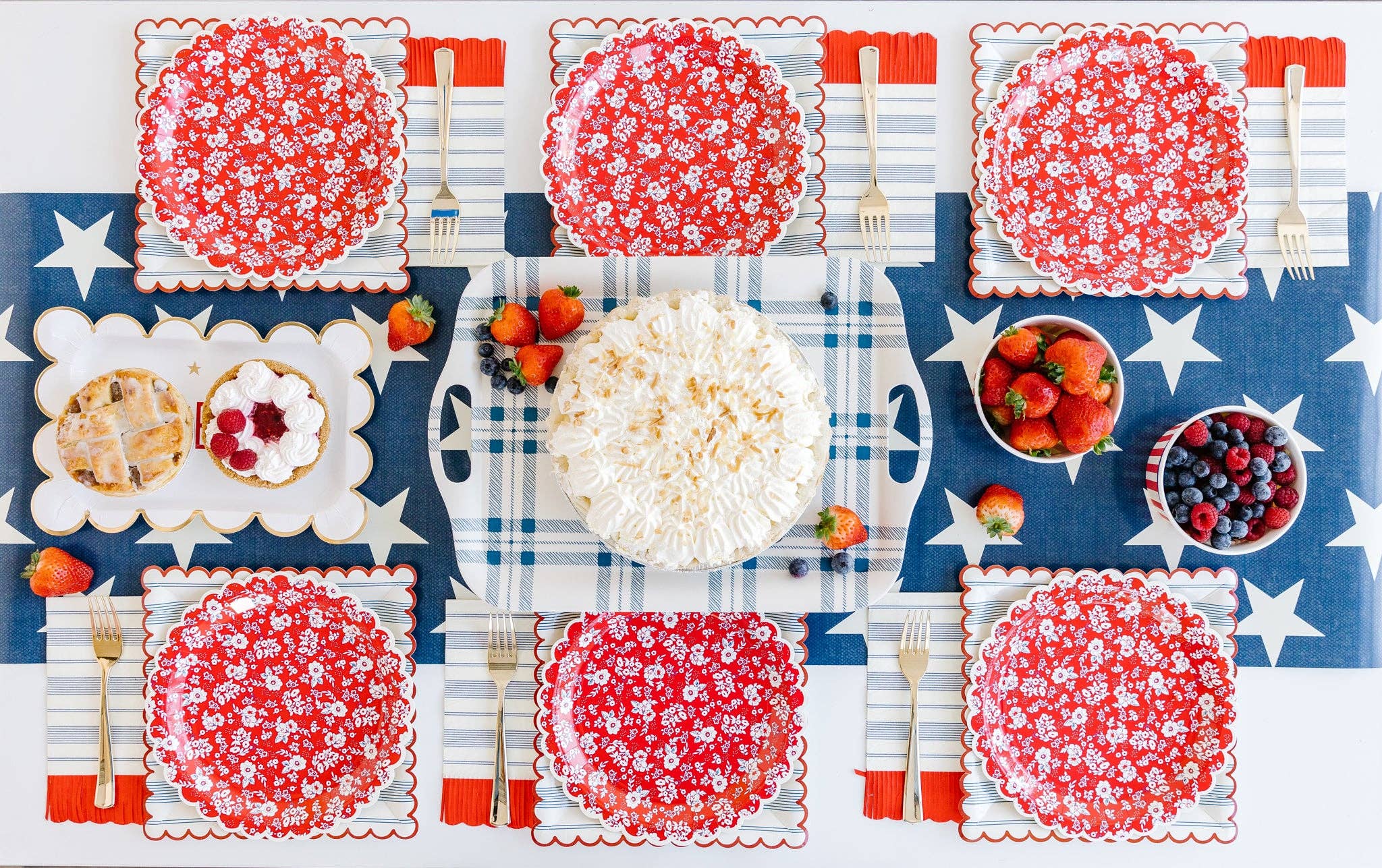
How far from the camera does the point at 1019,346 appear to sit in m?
2.17

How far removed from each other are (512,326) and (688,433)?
2.09 ft

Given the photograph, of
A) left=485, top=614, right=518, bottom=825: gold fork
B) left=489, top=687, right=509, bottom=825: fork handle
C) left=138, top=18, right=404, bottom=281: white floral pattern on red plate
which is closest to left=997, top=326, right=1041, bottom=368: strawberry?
left=485, top=614, right=518, bottom=825: gold fork

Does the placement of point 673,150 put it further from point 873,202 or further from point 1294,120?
point 1294,120

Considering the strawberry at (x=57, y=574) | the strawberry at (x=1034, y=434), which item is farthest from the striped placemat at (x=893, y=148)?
the strawberry at (x=57, y=574)

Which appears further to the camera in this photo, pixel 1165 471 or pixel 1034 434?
pixel 1165 471

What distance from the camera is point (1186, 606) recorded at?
2344 millimetres

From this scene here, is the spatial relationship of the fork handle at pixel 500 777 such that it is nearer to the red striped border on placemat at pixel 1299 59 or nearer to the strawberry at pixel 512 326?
the strawberry at pixel 512 326

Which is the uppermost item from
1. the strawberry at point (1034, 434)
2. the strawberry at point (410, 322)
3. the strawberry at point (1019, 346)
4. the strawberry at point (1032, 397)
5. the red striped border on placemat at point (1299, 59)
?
→ the red striped border on placemat at point (1299, 59)

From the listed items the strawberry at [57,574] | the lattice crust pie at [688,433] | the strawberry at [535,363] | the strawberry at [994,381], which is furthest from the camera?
the strawberry at [57,574]

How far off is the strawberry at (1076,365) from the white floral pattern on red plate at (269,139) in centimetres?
221

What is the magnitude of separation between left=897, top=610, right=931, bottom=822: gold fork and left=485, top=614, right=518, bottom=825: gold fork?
1.26 meters

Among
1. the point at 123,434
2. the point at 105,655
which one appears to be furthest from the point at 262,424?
the point at 105,655

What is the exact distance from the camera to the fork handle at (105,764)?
2367 millimetres

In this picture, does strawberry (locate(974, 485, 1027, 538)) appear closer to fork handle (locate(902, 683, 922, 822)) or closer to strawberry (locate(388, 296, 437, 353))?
fork handle (locate(902, 683, 922, 822))
